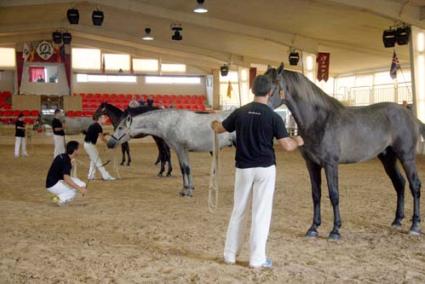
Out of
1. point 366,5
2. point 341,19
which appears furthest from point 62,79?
point 366,5

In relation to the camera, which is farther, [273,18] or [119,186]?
[273,18]

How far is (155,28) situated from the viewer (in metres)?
26.8

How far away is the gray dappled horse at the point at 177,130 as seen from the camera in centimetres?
972

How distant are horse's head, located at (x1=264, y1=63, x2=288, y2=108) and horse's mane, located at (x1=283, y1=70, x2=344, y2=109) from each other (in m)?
0.12

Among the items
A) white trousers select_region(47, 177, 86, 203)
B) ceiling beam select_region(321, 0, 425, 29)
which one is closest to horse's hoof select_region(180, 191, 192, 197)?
white trousers select_region(47, 177, 86, 203)

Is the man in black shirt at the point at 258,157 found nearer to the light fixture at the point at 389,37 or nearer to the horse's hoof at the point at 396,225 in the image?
the horse's hoof at the point at 396,225

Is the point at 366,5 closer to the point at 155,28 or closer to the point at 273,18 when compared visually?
the point at 273,18

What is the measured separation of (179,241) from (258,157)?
6.00 ft

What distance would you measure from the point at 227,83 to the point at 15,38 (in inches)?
644

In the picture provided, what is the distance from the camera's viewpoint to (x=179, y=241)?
5.89m

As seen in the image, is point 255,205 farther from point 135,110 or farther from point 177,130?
point 135,110

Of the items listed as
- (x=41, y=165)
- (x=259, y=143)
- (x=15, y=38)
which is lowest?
(x=41, y=165)

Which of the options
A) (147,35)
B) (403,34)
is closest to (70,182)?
(403,34)

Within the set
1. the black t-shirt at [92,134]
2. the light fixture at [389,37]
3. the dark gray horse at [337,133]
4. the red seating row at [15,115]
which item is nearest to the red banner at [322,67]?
the light fixture at [389,37]
